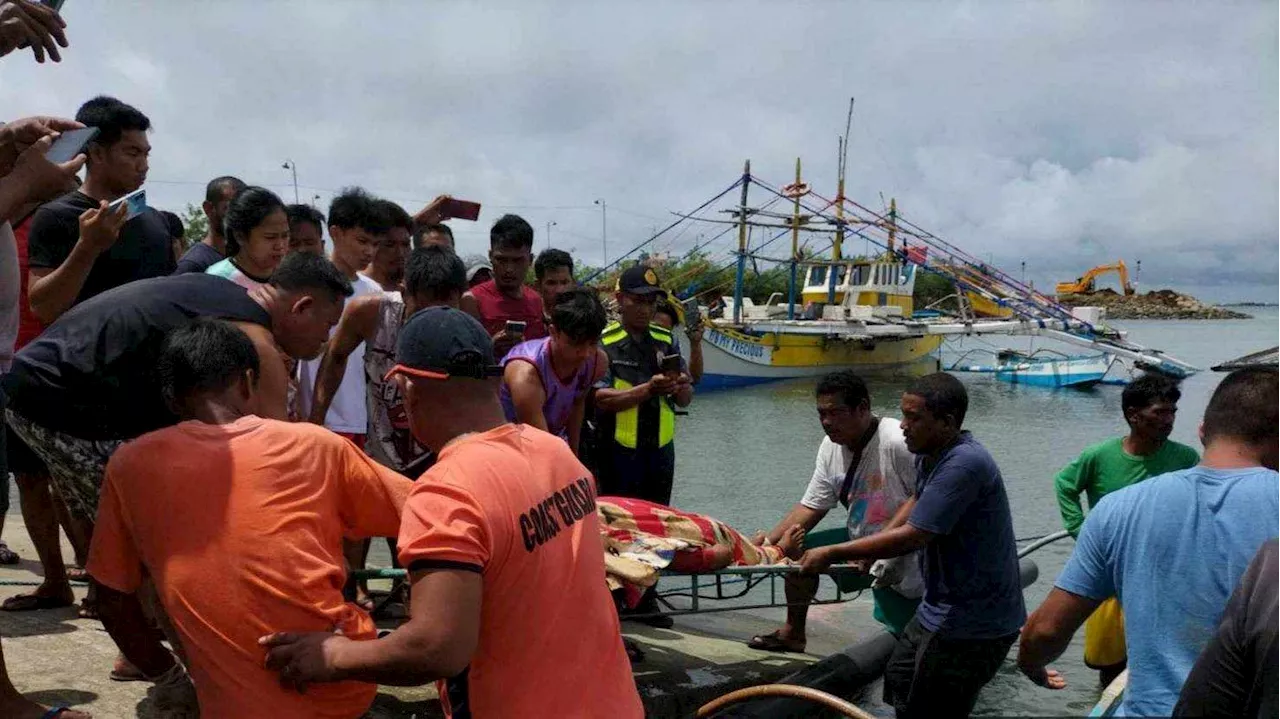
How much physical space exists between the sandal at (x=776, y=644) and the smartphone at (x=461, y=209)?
327 cm

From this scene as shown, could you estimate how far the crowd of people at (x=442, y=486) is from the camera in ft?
6.86

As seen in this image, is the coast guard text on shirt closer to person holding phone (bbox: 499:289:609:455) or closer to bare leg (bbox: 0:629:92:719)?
bare leg (bbox: 0:629:92:719)

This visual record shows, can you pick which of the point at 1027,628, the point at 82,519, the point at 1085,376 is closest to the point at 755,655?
the point at 1027,628

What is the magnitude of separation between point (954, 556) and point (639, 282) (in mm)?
2302

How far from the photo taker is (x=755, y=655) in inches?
229

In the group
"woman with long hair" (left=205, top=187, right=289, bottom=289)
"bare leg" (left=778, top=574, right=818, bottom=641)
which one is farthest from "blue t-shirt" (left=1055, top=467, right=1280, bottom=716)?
"woman with long hair" (left=205, top=187, right=289, bottom=289)

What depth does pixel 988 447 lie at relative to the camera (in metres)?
24.5

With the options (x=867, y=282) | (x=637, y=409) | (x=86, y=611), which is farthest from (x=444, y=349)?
(x=867, y=282)

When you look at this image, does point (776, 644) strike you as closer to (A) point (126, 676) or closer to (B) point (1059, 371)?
(A) point (126, 676)

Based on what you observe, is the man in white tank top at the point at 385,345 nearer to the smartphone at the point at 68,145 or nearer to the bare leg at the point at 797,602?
the smartphone at the point at 68,145

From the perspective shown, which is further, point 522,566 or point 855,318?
point 855,318

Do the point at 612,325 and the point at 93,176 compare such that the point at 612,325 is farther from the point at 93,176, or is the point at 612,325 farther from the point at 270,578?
the point at 270,578

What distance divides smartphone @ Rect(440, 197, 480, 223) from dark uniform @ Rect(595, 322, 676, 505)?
1.60 metres

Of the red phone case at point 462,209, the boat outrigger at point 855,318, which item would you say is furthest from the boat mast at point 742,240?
the red phone case at point 462,209
